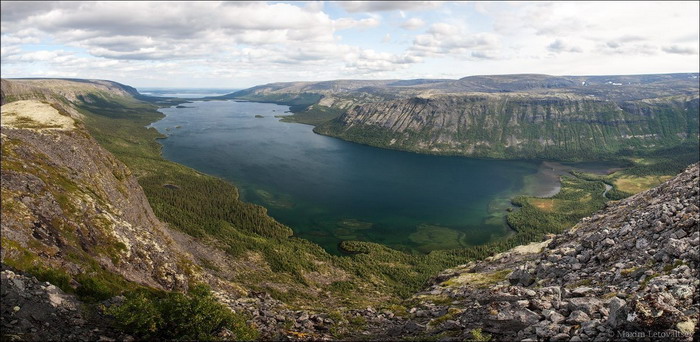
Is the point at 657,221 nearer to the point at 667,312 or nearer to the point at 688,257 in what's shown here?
the point at 688,257

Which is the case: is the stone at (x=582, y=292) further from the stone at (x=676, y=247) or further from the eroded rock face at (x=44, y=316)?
the eroded rock face at (x=44, y=316)

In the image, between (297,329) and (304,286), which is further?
(304,286)

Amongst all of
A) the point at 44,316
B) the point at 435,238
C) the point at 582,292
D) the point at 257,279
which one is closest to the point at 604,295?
the point at 582,292

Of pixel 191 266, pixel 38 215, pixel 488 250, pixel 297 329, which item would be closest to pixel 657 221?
pixel 297 329

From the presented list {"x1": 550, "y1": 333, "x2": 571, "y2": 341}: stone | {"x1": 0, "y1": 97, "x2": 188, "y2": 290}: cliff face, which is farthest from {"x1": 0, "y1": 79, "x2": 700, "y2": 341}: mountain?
{"x1": 0, "y1": 97, "x2": 188, "y2": 290}: cliff face

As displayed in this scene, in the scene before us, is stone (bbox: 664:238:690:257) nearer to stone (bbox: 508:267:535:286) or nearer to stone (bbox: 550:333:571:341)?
stone (bbox: 508:267:535:286)
